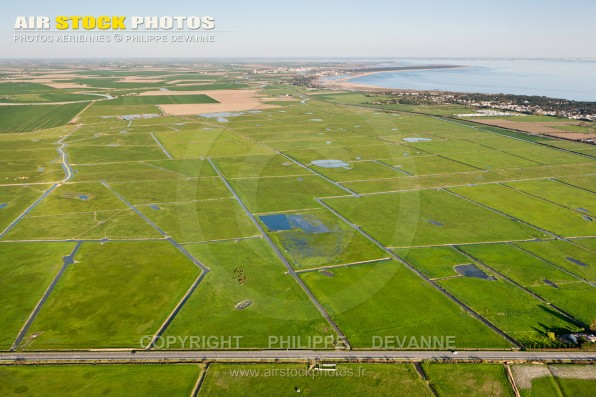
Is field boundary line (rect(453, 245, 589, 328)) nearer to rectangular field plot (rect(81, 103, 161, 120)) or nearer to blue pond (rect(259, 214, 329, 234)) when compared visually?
blue pond (rect(259, 214, 329, 234))

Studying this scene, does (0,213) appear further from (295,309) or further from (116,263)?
(295,309)

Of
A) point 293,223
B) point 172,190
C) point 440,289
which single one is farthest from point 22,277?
point 440,289

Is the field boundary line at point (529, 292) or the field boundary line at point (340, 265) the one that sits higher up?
the field boundary line at point (529, 292)

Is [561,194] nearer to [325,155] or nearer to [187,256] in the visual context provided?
[325,155]

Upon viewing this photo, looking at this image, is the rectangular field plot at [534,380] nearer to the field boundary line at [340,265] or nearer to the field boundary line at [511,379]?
the field boundary line at [511,379]

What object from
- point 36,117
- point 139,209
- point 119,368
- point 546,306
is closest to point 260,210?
point 139,209

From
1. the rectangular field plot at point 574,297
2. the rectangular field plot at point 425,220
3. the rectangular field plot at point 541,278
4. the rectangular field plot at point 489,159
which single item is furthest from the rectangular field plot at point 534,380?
the rectangular field plot at point 489,159

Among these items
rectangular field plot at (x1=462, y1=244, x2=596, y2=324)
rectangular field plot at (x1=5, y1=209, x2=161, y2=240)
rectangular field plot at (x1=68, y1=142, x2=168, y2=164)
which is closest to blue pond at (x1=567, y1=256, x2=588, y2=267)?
rectangular field plot at (x1=462, y1=244, x2=596, y2=324)
